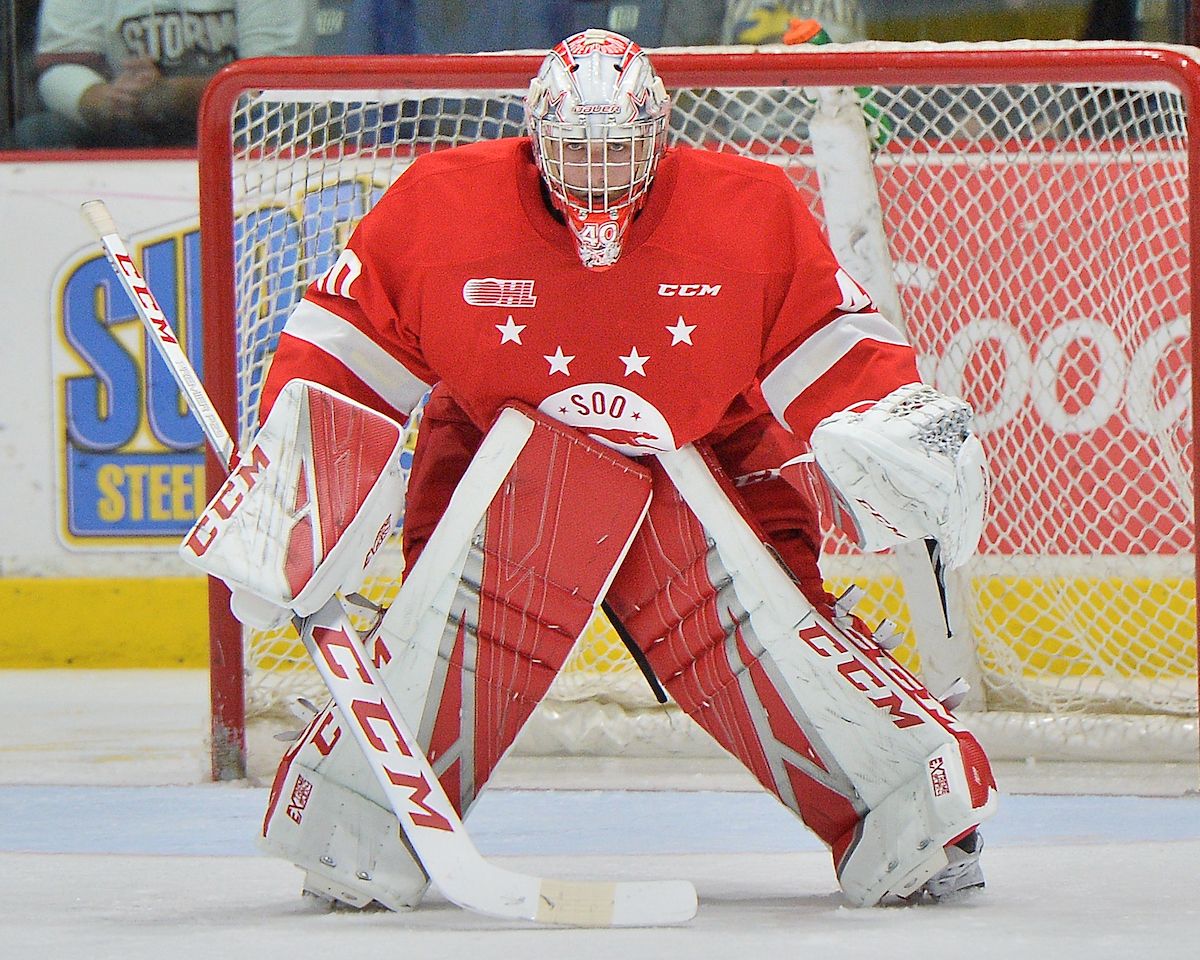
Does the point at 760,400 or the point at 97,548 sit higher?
the point at 760,400

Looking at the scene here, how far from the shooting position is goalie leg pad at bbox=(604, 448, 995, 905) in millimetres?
1724

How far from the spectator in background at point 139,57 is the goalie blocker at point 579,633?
223 cm

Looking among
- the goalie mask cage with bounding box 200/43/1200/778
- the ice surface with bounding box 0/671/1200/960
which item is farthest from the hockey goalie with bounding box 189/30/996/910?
the goalie mask cage with bounding box 200/43/1200/778

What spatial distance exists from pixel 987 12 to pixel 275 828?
2639 millimetres

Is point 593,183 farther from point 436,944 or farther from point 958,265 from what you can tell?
point 958,265

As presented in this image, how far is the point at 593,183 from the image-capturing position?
5.61ft

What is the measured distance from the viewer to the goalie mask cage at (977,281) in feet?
8.44

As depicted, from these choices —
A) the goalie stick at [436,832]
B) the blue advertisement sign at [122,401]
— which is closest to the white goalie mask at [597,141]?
the goalie stick at [436,832]

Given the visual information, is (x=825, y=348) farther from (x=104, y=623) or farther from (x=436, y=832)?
(x=104, y=623)

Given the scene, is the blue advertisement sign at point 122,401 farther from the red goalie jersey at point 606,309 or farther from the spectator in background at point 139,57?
the red goalie jersey at point 606,309

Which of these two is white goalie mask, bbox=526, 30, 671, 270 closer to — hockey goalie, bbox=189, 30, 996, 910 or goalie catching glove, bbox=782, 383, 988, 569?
hockey goalie, bbox=189, 30, 996, 910

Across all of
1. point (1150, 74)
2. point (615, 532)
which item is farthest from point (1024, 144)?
point (615, 532)

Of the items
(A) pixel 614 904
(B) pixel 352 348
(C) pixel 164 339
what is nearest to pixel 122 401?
(C) pixel 164 339

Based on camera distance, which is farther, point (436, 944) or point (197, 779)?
point (197, 779)
